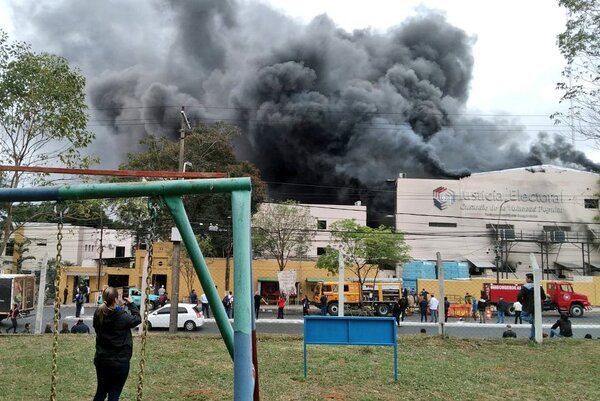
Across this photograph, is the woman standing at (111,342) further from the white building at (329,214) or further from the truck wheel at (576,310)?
the white building at (329,214)

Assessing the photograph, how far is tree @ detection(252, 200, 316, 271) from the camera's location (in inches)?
1693

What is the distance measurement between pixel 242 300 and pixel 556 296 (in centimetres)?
3356

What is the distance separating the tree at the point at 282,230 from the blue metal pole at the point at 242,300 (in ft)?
125

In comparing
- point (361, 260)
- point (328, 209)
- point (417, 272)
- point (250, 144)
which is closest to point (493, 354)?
point (361, 260)

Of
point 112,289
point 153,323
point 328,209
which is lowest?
point 153,323

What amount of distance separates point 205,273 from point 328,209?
170 feet

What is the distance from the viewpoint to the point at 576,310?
31.5m

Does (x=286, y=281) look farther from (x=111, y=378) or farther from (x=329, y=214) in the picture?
(x=329, y=214)

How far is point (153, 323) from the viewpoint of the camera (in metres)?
21.7

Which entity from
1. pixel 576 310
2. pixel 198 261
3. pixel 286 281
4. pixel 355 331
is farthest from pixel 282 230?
pixel 198 261

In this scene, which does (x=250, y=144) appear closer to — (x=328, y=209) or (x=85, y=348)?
(x=328, y=209)

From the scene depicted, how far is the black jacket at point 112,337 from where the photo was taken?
207 inches

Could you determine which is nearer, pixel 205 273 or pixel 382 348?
pixel 205 273

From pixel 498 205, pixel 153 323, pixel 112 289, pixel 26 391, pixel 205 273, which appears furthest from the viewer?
pixel 498 205
